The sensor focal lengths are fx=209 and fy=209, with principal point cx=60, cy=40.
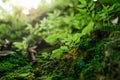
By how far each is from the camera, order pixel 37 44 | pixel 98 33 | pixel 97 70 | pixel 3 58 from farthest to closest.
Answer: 1. pixel 37 44
2. pixel 3 58
3. pixel 98 33
4. pixel 97 70

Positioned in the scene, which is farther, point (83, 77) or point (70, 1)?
point (70, 1)

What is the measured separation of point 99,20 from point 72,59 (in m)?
0.91

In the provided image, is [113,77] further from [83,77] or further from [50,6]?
[50,6]

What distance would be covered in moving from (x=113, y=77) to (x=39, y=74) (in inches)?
50.9

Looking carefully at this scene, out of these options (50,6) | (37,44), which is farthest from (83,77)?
(50,6)

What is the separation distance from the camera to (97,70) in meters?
2.24

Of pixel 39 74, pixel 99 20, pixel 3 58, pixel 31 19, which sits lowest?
pixel 39 74

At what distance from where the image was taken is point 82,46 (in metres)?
3.01

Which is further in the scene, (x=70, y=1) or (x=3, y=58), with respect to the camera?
(x=70, y=1)

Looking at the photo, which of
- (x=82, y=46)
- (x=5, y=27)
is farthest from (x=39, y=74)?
(x=5, y=27)

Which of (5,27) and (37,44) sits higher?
(5,27)

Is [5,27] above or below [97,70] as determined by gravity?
above

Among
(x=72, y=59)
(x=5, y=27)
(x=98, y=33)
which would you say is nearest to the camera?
(x=72, y=59)

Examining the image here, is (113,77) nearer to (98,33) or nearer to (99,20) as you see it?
(98,33)
